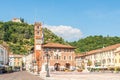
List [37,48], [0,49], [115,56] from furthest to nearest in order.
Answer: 1. [0,49]
2. [37,48]
3. [115,56]

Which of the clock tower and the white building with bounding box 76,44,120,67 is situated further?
the clock tower

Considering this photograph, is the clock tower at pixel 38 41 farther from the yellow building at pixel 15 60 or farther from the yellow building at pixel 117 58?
the yellow building at pixel 15 60

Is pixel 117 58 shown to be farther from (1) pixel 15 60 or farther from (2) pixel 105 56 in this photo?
(1) pixel 15 60

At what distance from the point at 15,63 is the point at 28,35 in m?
20.5

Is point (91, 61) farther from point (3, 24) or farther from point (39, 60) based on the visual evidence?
point (3, 24)

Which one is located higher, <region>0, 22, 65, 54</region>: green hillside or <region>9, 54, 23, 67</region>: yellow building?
<region>0, 22, 65, 54</region>: green hillside

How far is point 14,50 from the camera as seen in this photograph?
19200 centimetres

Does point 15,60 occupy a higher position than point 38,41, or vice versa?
point 38,41

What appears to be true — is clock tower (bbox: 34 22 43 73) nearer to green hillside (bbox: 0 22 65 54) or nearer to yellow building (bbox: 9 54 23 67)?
green hillside (bbox: 0 22 65 54)

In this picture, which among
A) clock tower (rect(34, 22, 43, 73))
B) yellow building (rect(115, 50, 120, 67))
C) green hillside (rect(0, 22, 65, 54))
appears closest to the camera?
yellow building (rect(115, 50, 120, 67))

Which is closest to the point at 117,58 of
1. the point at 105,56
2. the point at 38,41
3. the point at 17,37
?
the point at 105,56

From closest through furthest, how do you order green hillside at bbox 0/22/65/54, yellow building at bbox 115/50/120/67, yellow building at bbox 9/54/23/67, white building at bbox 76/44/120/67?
yellow building at bbox 115/50/120/67 < white building at bbox 76/44/120/67 < green hillside at bbox 0/22/65/54 < yellow building at bbox 9/54/23/67

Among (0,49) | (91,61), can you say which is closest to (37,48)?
(0,49)

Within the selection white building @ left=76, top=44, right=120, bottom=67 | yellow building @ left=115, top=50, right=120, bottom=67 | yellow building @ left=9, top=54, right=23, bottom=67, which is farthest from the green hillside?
yellow building @ left=115, top=50, right=120, bottom=67
